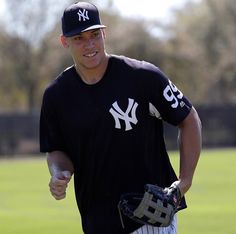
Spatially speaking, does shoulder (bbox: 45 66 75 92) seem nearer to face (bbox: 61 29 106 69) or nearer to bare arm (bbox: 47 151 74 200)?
face (bbox: 61 29 106 69)

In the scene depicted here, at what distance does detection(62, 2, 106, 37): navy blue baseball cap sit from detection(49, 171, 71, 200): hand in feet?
2.88

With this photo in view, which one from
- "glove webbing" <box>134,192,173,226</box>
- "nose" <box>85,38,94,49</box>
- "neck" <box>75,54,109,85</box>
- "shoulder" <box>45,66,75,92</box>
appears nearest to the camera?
"glove webbing" <box>134,192,173,226</box>

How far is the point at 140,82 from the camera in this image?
4.79 metres

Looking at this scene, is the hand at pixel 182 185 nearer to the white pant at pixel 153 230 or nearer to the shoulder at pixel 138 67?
the white pant at pixel 153 230

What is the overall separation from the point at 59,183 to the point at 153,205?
0.61 metres

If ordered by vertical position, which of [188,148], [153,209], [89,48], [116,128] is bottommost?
[153,209]

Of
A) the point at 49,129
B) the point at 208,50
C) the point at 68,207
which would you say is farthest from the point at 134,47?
the point at 49,129

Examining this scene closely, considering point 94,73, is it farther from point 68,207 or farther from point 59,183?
point 68,207

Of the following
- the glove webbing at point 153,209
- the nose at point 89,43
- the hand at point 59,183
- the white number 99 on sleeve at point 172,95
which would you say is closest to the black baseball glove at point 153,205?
the glove webbing at point 153,209

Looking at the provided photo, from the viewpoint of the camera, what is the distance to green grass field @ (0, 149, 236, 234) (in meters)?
10.7

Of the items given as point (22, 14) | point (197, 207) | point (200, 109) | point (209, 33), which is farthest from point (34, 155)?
point (197, 207)

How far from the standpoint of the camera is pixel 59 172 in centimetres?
491

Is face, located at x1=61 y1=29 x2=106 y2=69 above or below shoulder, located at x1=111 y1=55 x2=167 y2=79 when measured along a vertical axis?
above

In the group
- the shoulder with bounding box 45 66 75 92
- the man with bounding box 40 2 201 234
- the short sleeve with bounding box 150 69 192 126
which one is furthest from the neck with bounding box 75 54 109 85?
the short sleeve with bounding box 150 69 192 126
